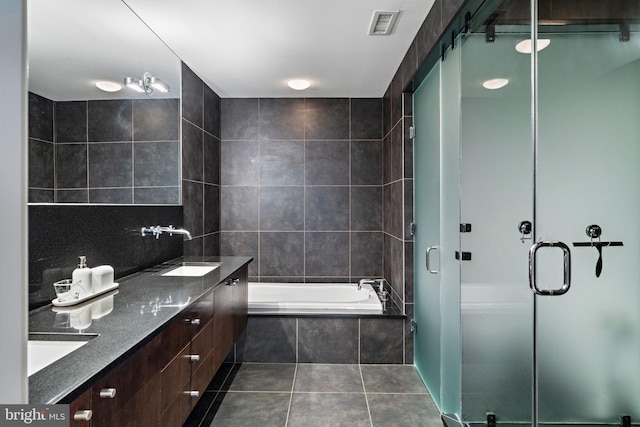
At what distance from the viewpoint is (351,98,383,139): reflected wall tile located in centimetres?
400

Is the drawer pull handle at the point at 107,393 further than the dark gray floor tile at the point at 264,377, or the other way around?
the dark gray floor tile at the point at 264,377

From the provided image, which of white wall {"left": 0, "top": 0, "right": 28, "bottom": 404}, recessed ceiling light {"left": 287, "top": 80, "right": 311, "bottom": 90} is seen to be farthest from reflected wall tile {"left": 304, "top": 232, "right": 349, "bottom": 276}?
white wall {"left": 0, "top": 0, "right": 28, "bottom": 404}

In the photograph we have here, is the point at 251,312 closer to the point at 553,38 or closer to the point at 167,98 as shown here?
the point at 167,98

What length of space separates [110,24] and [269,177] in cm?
209

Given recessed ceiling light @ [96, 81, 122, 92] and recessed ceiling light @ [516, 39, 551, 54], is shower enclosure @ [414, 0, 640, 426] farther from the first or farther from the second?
recessed ceiling light @ [96, 81, 122, 92]

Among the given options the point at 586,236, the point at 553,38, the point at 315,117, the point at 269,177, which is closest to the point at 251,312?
the point at 269,177

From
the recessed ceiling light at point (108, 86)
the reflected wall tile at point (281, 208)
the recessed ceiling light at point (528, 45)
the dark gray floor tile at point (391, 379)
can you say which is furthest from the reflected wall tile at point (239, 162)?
the recessed ceiling light at point (528, 45)

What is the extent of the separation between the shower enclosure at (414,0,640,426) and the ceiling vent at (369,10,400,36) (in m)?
0.44

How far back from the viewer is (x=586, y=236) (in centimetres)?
179

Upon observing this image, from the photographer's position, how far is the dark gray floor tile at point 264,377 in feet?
8.92

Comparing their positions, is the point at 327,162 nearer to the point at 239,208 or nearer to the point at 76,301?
the point at 239,208

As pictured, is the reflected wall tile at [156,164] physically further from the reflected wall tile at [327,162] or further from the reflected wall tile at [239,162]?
the reflected wall tile at [327,162]

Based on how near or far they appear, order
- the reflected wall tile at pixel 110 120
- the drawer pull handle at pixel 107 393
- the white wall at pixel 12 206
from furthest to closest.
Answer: the reflected wall tile at pixel 110 120
the drawer pull handle at pixel 107 393
the white wall at pixel 12 206

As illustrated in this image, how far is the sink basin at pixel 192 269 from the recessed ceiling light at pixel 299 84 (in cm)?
181
